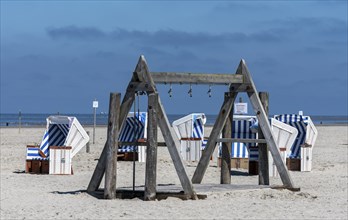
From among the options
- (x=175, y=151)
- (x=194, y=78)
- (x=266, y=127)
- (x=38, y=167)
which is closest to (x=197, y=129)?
(x=38, y=167)

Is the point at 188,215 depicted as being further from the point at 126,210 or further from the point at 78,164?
the point at 78,164

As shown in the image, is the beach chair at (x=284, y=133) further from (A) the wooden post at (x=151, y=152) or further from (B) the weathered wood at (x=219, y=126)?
(A) the wooden post at (x=151, y=152)

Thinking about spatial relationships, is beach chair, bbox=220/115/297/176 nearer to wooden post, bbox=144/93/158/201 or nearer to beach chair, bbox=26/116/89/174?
beach chair, bbox=26/116/89/174

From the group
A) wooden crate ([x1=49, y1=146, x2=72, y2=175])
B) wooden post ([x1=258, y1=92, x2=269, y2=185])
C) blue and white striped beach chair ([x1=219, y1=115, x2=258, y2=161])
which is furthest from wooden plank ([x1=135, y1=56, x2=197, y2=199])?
blue and white striped beach chair ([x1=219, y1=115, x2=258, y2=161])

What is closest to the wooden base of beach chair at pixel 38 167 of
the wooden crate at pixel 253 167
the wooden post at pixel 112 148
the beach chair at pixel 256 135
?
the beach chair at pixel 256 135

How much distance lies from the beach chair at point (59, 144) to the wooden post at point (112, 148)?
4.71m

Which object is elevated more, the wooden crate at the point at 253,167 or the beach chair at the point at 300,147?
the beach chair at the point at 300,147

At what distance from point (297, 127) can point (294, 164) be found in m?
0.93

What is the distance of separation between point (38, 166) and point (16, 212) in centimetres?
642

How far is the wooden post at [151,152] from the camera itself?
11776mm

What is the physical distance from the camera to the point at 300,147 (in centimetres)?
1834

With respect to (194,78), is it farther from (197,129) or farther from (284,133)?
(197,129)

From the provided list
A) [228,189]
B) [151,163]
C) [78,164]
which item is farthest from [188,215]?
[78,164]

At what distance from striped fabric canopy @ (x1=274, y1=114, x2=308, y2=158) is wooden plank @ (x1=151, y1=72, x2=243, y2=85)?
5413 mm
